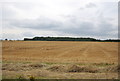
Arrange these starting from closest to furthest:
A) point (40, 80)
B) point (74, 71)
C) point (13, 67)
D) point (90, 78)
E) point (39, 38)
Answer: point (40, 80) < point (90, 78) < point (74, 71) < point (13, 67) < point (39, 38)

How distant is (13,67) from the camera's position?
1792cm

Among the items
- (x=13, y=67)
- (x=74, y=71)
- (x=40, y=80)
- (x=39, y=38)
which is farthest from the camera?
(x=39, y=38)

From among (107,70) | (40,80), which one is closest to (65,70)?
(107,70)

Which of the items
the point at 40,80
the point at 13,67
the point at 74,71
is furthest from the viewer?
the point at 13,67

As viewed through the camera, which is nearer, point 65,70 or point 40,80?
point 40,80

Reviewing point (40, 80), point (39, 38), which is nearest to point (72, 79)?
point (40, 80)

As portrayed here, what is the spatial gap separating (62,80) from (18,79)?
2.50 metres

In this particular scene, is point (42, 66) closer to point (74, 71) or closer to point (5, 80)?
point (74, 71)

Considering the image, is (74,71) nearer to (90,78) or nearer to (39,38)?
(90,78)

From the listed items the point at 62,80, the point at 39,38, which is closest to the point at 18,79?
the point at 62,80

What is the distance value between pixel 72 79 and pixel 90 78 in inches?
50.5

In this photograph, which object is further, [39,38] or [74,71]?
[39,38]

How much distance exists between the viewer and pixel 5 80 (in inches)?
510

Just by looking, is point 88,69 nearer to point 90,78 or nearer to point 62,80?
point 90,78
